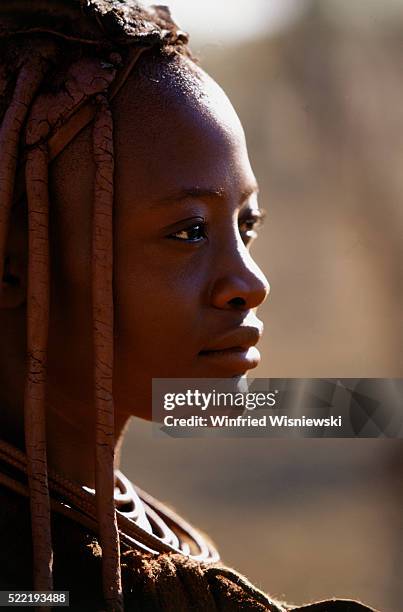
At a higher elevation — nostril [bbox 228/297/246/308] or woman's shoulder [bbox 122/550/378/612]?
nostril [bbox 228/297/246/308]

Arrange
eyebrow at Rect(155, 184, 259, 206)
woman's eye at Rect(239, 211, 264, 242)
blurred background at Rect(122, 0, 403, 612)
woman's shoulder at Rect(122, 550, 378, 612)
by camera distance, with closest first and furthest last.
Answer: woman's shoulder at Rect(122, 550, 378, 612) → eyebrow at Rect(155, 184, 259, 206) → woman's eye at Rect(239, 211, 264, 242) → blurred background at Rect(122, 0, 403, 612)

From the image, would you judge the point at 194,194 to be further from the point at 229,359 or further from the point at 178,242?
the point at 229,359

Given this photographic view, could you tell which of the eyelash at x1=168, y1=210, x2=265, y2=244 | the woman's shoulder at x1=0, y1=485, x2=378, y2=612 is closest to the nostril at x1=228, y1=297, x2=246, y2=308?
the eyelash at x1=168, y1=210, x2=265, y2=244

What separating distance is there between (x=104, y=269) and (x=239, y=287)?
24 centimetres

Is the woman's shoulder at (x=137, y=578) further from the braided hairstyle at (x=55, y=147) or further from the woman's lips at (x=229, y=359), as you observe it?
the woman's lips at (x=229, y=359)

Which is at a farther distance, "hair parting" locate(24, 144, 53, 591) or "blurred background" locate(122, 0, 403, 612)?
"blurred background" locate(122, 0, 403, 612)

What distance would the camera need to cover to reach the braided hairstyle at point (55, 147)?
1589 mm

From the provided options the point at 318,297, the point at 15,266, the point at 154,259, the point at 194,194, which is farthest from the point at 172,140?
the point at 318,297

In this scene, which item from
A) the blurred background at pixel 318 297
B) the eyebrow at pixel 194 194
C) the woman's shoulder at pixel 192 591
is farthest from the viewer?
the blurred background at pixel 318 297

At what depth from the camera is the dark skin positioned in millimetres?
1683

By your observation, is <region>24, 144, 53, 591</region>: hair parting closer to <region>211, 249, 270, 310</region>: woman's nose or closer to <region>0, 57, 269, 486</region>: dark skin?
<region>0, 57, 269, 486</region>: dark skin

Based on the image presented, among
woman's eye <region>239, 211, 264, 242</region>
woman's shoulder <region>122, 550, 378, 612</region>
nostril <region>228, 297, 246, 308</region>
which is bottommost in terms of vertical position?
woman's shoulder <region>122, 550, 378, 612</region>

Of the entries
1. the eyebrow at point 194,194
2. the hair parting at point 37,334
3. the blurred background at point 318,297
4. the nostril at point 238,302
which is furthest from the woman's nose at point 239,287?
the blurred background at point 318,297

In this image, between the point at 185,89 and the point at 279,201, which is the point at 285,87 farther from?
the point at 185,89
